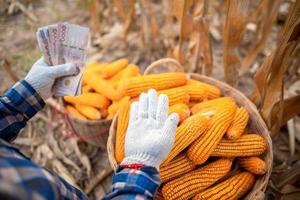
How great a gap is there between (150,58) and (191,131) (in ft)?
5.48

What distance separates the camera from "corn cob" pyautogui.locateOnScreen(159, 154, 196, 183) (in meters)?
1.39

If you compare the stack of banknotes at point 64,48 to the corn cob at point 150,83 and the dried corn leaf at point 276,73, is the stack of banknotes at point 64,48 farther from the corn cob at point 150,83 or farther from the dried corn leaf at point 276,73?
the dried corn leaf at point 276,73

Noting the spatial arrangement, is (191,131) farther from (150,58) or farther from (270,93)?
(150,58)

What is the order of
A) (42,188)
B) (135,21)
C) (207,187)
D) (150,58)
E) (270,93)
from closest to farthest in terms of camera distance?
1. (42,188)
2. (207,187)
3. (270,93)
4. (150,58)
5. (135,21)

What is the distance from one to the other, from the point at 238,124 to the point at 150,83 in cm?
54

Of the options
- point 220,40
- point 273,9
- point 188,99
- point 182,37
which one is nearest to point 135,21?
point 220,40

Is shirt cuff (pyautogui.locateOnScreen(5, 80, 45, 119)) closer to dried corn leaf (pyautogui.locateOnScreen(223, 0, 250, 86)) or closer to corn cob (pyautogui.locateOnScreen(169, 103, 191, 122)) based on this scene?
corn cob (pyautogui.locateOnScreen(169, 103, 191, 122))

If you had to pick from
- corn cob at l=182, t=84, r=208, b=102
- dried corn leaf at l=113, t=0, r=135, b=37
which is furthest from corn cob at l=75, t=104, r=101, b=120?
dried corn leaf at l=113, t=0, r=135, b=37

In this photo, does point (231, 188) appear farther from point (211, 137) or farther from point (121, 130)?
point (121, 130)

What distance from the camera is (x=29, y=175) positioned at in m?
0.79

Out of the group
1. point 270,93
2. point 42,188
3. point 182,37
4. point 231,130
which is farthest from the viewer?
point 182,37

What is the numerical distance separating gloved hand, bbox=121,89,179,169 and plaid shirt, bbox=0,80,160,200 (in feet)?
0.23

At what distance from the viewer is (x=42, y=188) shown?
797mm

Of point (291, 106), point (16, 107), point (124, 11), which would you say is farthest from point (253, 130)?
point (124, 11)
